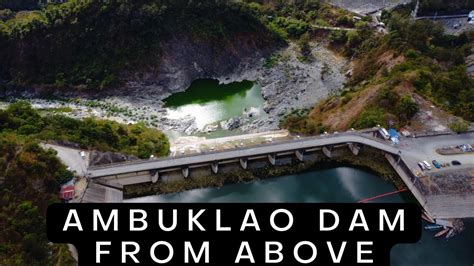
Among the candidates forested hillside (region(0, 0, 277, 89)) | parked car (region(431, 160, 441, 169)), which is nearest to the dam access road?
parked car (region(431, 160, 441, 169))

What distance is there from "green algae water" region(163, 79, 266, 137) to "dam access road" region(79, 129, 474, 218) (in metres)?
10.7

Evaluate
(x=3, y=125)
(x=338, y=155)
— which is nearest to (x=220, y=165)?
(x=338, y=155)

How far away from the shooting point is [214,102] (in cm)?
6384

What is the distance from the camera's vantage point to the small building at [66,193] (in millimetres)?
42500

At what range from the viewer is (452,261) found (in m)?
40.0

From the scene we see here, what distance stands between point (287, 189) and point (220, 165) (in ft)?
27.5

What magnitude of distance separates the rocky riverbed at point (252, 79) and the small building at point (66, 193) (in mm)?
17251

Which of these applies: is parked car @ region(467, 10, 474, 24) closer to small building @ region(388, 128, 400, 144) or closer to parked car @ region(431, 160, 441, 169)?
small building @ region(388, 128, 400, 144)

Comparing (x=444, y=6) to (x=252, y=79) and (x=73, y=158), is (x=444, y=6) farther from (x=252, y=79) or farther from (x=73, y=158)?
(x=73, y=158)

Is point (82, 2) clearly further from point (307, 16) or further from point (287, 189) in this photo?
point (287, 189)

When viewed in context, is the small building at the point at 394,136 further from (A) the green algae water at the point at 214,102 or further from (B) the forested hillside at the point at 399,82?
(A) the green algae water at the point at 214,102

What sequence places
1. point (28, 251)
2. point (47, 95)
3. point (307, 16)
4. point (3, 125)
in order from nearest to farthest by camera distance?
point (28, 251)
point (3, 125)
point (47, 95)
point (307, 16)

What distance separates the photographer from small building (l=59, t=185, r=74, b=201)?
42.5 metres

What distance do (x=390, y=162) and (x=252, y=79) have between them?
88.1 feet
